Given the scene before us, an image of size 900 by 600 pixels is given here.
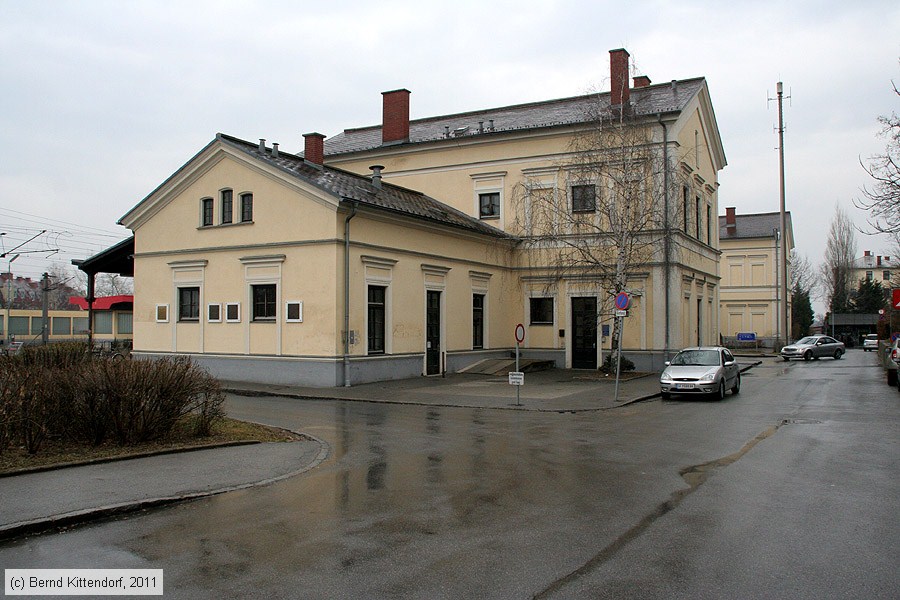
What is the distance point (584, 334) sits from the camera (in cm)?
3253

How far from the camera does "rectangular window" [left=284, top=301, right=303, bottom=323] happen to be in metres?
23.5

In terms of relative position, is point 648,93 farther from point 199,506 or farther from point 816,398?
point 199,506

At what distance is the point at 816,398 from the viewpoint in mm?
21406

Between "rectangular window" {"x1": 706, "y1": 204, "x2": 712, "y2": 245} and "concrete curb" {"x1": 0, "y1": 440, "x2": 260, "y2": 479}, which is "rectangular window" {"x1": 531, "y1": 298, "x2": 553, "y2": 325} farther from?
"concrete curb" {"x1": 0, "y1": 440, "x2": 260, "y2": 479}

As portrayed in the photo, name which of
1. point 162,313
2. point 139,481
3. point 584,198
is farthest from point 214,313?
point 139,481

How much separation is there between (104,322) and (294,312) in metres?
25.8

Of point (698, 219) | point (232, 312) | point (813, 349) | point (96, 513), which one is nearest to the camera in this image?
point (96, 513)

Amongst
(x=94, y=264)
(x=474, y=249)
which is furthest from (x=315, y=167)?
(x=94, y=264)

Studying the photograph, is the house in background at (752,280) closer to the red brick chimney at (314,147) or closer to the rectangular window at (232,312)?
the red brick chimney at (314,147)

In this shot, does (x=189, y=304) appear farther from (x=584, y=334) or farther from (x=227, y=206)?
(x=584, y=334)

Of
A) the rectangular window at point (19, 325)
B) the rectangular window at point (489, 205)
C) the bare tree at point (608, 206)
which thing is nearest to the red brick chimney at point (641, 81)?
the bare tree at point (608, 206)

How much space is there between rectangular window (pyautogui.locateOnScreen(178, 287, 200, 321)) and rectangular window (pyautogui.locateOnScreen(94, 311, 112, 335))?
18.9 metres

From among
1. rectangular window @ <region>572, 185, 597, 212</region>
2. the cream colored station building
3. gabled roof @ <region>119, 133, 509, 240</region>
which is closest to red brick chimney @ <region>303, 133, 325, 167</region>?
the cream colored station building

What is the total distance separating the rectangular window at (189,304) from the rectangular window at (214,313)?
2.68 feet
